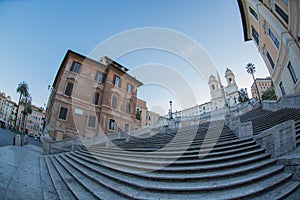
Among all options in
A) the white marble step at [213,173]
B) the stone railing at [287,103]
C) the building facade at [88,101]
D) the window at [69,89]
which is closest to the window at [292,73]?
the stone railing at [287,103]

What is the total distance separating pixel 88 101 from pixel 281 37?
2401 centimetres

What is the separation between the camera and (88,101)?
838 inches

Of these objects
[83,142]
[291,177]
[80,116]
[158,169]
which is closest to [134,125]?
[80,116]

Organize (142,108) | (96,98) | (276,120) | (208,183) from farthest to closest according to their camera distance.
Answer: (142,108) < (96,98) < (276,120) < (208,183)

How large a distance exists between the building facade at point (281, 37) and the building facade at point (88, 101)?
2165cm

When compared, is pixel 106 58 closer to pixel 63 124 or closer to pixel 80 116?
pixel 80 116

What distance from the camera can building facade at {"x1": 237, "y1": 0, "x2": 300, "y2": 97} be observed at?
10680 millimetres

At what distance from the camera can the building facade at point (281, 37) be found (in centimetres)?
1068

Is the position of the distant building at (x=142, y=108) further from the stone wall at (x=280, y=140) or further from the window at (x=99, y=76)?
the stone wall at (x=280, y=140)

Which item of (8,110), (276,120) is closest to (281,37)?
(276,120)

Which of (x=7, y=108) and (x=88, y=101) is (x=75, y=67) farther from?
(x=7, y=108)

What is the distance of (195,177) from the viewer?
365 centimetres

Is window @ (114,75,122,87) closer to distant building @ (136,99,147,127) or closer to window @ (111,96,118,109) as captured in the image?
window @ (111,96,118,109)

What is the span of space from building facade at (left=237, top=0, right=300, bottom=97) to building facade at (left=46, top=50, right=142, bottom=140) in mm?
21651
